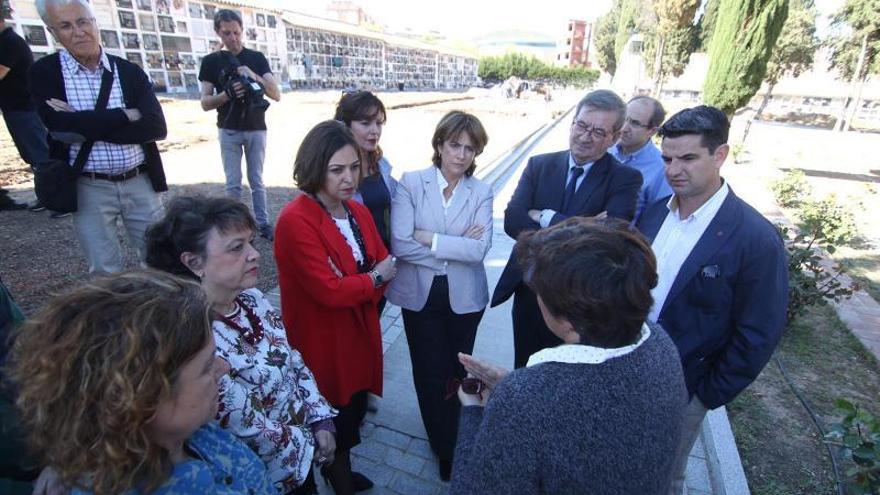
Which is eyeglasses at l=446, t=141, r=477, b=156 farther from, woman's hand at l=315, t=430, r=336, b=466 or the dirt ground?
the dirt ground

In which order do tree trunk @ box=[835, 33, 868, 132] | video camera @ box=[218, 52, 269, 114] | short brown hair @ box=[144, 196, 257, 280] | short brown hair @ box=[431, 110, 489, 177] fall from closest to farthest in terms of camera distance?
short brown hair @ box=[144, 196, 257, 280] → short brown hair @ box=[431, 110, 489, 177] → video camera @ box=[218, 52, 269, 114] → tree trunk @ box=[835, 33, 868, 132]

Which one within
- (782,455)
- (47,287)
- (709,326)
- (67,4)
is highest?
(67,4)

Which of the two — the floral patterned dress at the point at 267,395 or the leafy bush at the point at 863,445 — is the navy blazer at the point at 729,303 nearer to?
the leafy bush at the point at 863,445

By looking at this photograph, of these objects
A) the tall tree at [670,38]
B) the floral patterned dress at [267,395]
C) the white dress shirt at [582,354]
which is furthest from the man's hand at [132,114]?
the tall tree at [670,38]

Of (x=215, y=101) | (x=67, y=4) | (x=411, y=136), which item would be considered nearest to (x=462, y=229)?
(x=67, y=4)

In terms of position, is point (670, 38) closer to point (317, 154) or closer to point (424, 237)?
point (424, 237)

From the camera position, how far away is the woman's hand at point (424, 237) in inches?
101

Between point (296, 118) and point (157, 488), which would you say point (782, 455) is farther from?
point (296, 118)

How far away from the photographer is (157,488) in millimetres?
1066

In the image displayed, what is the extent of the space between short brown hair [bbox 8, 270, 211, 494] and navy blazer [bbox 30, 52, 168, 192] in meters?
2.49

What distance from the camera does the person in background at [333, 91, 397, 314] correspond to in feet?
9.68

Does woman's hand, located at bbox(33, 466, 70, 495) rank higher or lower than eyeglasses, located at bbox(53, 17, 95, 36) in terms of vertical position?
lower

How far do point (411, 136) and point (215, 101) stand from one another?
417 inches

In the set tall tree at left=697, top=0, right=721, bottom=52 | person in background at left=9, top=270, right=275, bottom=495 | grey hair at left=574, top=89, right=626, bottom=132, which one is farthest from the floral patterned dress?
tall tree at left=697, top=0, right=721, bottom=52
